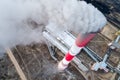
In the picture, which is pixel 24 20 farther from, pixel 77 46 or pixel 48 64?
pixel 77 46

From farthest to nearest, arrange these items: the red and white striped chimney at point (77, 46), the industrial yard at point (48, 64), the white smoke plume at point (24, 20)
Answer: the industrial yard at point (48, 64), the white smoke plume at point (24, 20), the red and white striped chimney at point (77, 46)

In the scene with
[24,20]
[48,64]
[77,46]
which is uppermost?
[24,20]

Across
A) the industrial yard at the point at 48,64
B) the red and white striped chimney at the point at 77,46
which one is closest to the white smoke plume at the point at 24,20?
the industrial yard at the point at 48,64

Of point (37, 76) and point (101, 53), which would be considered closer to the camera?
point (37, 76)

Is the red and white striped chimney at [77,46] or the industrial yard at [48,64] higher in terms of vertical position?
the red and white striped chimney at [77,46]

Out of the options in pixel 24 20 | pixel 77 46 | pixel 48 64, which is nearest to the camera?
pixel 77 46

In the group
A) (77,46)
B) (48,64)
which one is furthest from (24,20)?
(77,46)

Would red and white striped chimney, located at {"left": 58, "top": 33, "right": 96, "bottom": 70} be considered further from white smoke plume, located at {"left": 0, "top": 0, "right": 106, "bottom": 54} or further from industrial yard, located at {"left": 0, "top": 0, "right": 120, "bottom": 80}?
white smoke plume, located at {"left": 0, "top": 0, "right": 106, "bottom": 54}

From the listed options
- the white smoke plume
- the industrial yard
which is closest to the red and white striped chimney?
the industrial yard

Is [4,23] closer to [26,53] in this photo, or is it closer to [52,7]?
A: [26,53]

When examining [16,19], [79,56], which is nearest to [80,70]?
[79,56]

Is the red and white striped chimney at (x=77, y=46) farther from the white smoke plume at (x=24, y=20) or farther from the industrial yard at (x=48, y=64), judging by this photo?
the white smoke plume at (x=24, y=20)
